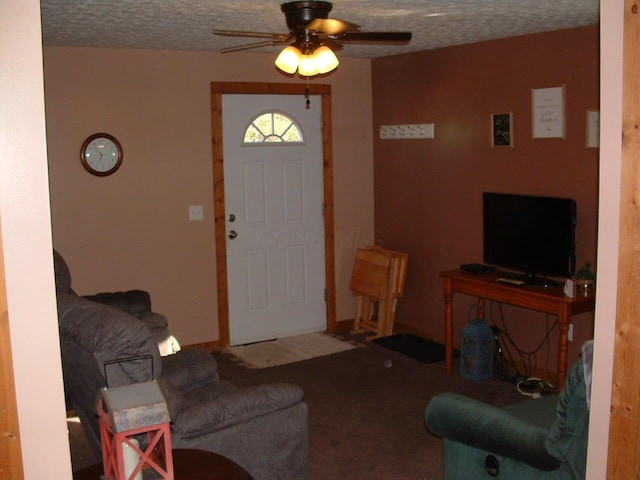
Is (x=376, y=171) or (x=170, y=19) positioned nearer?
(x=170, y=19)

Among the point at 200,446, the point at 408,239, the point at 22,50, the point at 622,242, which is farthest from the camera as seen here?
the point at 408,239

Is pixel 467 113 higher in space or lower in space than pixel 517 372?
higher

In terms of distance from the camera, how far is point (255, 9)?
394 centimetres

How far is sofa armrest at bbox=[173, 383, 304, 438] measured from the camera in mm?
3111

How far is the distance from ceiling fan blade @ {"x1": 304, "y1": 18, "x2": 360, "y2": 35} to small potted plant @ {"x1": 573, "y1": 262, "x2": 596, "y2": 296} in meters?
2.05

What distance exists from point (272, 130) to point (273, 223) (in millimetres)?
774

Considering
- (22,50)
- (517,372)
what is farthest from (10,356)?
(517,372)

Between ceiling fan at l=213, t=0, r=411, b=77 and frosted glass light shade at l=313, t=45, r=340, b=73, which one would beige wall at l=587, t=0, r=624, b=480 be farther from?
frosted glass light shade at l=313, t=45, r=340, b=73

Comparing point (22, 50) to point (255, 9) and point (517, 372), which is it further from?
point (517, 372)

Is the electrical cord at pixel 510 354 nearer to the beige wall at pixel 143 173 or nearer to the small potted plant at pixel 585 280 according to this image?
the small potted plant at pixel 585 280

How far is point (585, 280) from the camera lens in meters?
4.45

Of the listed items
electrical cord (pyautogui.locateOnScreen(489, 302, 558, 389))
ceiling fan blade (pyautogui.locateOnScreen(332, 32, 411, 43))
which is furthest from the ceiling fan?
electrical cord (pyautogui.locateOnScreen(489, 302, 558, 389))

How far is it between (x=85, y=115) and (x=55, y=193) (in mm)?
604

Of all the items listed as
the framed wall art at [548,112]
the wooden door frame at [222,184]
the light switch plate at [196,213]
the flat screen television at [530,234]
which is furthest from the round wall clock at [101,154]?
the framed wall art at [548,112]
